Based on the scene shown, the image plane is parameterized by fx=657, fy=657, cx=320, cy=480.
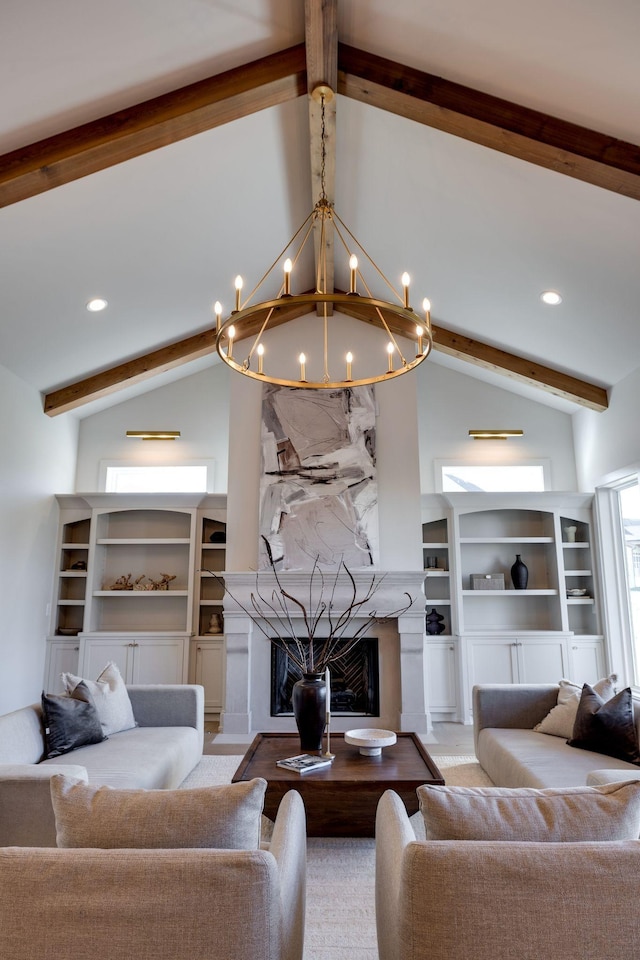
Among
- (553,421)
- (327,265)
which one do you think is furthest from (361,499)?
(553,421)

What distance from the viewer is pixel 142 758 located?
3385mm

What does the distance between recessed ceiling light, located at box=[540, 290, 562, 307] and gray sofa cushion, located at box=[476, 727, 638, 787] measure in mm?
3136

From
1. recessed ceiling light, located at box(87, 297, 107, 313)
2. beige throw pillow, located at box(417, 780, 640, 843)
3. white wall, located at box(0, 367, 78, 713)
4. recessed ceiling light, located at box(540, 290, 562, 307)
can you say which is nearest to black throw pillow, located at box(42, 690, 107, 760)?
white wall, located at box(0, 367, 78, 713)

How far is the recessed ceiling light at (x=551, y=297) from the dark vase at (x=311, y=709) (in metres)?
3.36

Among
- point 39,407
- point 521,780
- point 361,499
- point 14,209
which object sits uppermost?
point 14,209

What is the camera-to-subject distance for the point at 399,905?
4.85 feet

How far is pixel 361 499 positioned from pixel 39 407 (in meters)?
3.18

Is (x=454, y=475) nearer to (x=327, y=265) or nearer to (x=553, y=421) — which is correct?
(x=553, y=421)

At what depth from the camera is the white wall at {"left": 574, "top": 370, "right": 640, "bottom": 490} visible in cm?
556

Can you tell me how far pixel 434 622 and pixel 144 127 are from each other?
192 inches

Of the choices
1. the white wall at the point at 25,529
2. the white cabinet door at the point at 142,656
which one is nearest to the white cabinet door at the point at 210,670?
the white cabinet door at the point at 142,656

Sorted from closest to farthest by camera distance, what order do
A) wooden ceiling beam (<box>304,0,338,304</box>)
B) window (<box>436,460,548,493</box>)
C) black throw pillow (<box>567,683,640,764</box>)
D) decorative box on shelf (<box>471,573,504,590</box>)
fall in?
wooden ceiling beam (<box>304,0,338,304</box>)
black throw pillow (<box>567,683,640,764</box>)
decorative box on shelf (<box>471,573,504,590</box>)
window (<box>436,460,548,493</box>)

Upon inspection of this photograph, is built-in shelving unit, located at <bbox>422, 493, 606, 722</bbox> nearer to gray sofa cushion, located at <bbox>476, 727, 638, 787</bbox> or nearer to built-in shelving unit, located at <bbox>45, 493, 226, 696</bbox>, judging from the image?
gray sofa cushion, located at <bbox>476, 727, 638, 787</bbox>

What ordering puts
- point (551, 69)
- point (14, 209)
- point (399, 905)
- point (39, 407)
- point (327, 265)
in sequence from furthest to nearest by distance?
point (39, 407) < point (327, 265) < point (14, 209) < point (551, 69) < point (399, 905)
